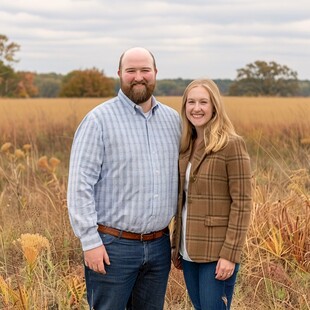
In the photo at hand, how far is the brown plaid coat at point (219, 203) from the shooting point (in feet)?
8.56

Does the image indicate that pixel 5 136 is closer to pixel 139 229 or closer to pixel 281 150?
pixel 281 150

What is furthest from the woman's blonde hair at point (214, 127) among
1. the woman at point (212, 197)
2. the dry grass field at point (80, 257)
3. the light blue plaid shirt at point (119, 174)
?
the dry grass field at point (80, 257)

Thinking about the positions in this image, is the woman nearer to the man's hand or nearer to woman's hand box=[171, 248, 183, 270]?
woman's hand box=[171, 248, 183, 270]

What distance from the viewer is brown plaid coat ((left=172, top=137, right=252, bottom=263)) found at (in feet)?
8.56

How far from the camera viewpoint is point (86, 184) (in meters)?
2.65

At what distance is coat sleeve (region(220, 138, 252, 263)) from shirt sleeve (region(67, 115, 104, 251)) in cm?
56

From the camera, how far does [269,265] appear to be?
407 centimetres

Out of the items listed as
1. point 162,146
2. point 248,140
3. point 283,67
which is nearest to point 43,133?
point 248,140

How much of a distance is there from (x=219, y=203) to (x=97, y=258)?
59 centimetres

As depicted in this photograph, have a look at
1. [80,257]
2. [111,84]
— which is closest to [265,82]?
[111,84]

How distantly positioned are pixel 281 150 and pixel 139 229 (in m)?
6.93

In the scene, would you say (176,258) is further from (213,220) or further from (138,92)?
(138,92)

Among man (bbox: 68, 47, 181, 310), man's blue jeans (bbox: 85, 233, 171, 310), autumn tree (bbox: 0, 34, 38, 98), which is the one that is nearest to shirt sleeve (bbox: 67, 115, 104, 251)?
man (bbox: 68, 47, 181, 310)

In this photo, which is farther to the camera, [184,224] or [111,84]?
[111,84]
